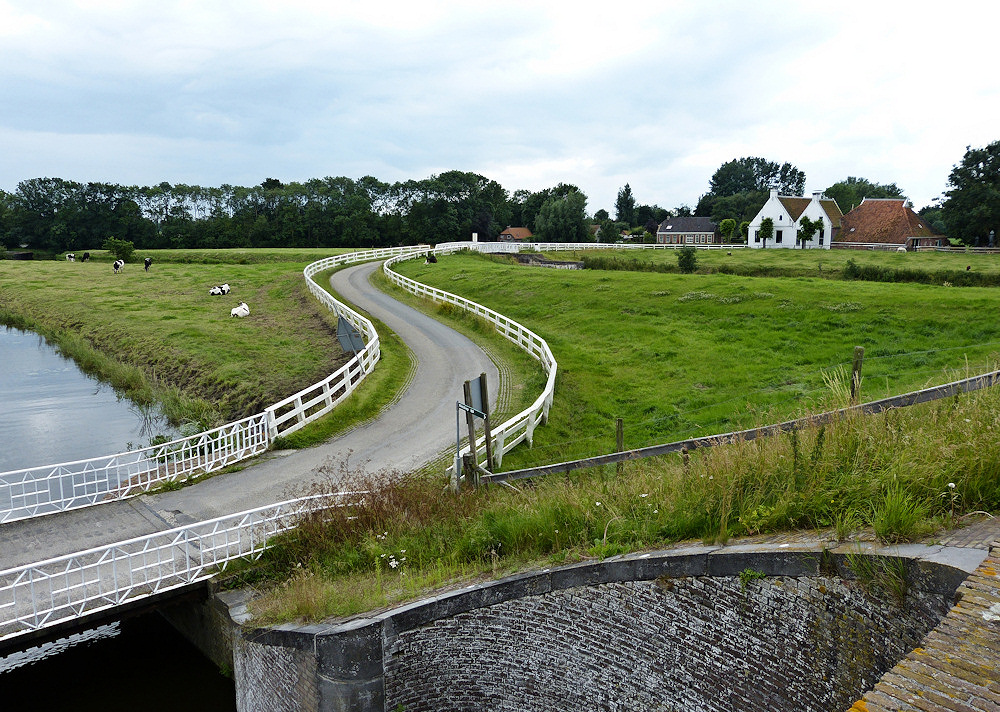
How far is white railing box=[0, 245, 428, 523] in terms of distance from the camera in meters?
14.0

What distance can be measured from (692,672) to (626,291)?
103ft

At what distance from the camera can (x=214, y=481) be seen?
1509 centimetres

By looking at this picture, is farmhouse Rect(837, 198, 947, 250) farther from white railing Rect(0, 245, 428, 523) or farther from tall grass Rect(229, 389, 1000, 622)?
tall grass Rect(229, 389, 1000, 622)

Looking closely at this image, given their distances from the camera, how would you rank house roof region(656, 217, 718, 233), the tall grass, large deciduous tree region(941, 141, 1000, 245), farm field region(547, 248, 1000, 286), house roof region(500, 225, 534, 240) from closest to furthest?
the tall grass, farm field region(547, 248, 1000, 286), large deciduous tree region(941, 141, 1000, 245), house roof region(656, 217, 718, 233), house roof region(500, 225, 534, 240)

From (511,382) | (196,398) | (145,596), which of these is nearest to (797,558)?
(145,596)

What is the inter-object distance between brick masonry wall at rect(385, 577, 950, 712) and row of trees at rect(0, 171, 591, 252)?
270 feet

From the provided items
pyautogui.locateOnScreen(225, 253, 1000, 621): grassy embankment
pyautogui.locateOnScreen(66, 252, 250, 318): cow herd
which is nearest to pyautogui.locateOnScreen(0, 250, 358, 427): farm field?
pyautogui.locateOnScreen(66, 252, 250, 318): cow herd

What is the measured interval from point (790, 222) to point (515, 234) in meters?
46.8

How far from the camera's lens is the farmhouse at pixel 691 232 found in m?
97.9

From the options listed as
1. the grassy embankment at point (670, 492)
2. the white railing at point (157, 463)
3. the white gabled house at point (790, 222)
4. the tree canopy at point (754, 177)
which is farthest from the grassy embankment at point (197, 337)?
the tree canopy at point (754, 177)

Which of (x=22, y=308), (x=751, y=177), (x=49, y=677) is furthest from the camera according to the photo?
(x=751, y=177)

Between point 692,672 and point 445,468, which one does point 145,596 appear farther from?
point 692,672

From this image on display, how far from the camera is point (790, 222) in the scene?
236 feet

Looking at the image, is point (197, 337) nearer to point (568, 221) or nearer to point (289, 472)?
point (289, 472)
